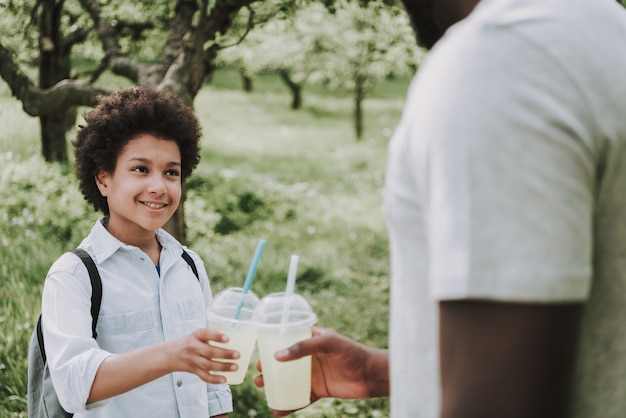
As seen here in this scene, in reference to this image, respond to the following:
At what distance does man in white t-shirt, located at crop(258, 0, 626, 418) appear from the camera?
78cm

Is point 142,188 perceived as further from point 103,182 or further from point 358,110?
point 358,110

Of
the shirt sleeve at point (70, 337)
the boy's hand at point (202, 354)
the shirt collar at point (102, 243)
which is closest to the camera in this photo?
the boy's hand at point (202, 354)

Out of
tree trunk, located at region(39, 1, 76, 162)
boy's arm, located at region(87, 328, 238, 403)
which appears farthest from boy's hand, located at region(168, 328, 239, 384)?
tree trunk, located at region(39, 1, 76, 162)

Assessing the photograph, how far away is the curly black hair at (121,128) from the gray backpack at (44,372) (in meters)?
0.42

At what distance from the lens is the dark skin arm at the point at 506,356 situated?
787 millimetres

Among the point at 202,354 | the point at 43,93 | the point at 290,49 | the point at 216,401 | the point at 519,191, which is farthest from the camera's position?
the point at 290,49

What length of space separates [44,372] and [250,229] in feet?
21.0

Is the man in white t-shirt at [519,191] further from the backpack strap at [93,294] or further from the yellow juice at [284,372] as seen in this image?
the backpack strap at [93,294]

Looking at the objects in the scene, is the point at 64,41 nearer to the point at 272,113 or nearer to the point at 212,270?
the point at 212,270

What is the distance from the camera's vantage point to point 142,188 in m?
2.25

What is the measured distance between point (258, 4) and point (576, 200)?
4664 millimetres

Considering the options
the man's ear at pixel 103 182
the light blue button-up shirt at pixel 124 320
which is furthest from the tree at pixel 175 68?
the light blue button-up shirt at pixel 124 320

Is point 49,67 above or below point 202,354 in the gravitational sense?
above

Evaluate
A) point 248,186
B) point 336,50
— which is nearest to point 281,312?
point 248,186
